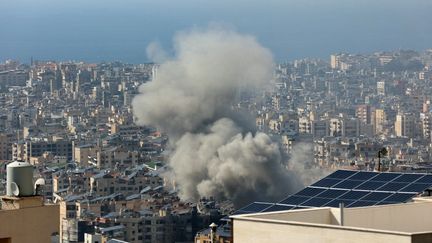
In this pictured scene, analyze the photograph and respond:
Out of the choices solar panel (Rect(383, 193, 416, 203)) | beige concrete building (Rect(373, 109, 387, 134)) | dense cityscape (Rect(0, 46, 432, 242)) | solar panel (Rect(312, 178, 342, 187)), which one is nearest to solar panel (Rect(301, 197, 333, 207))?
solar panel (Rect(383, 193, 416, 203))

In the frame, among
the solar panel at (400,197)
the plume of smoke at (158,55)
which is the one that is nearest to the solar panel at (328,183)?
the solar panel at (400,197)

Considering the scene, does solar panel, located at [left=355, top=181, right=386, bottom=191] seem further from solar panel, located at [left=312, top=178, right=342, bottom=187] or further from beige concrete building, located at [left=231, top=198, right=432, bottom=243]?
beige concrete building, located at [left=231, top=198, right=432, bottom=243]

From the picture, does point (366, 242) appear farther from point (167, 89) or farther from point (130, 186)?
point (130, 186)

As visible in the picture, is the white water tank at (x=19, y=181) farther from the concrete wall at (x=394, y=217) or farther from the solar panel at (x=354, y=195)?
the solar panel at (x=354, y=195)

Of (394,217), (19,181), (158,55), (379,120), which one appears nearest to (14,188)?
(19,181)

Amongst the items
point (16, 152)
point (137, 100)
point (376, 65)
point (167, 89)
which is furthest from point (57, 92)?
point (167, 89)

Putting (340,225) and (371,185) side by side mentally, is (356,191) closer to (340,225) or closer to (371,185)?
(371,185)

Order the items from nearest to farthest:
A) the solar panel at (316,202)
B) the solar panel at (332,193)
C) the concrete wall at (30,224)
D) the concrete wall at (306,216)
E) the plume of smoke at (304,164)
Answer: the concrete wall at (30,224)
the concrete wall at (306,216)
the solar panel at (316,202)
the solar panel at (332,193)
the plume of smoke at (304,164)
